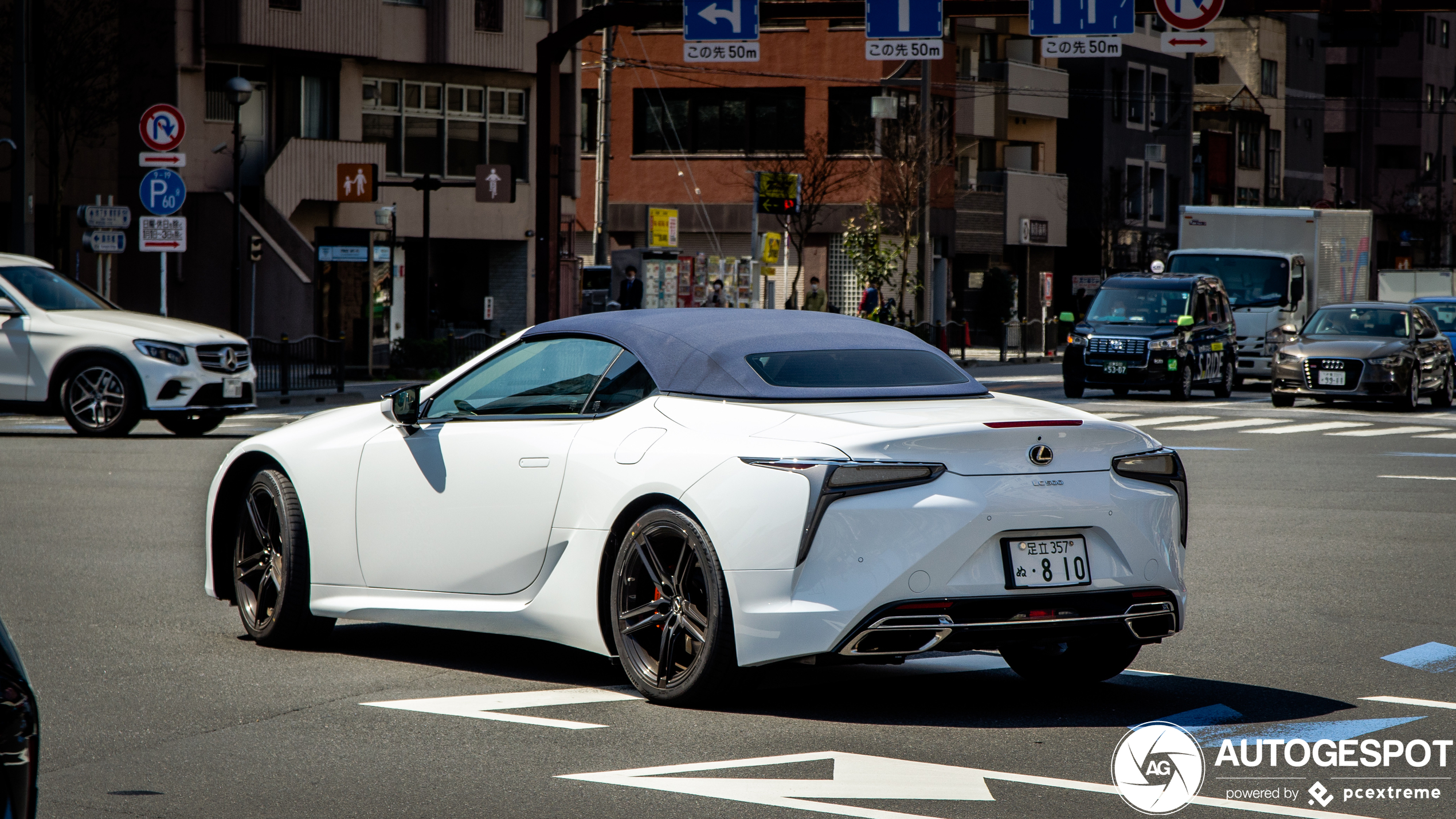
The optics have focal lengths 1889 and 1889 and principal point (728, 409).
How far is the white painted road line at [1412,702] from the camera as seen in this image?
6.83 m

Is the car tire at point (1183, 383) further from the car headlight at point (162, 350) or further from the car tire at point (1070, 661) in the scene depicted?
the car tire at point (1070, 661)

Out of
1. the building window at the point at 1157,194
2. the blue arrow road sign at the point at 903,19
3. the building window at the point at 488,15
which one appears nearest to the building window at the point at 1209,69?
the building window at the point at 1157,194

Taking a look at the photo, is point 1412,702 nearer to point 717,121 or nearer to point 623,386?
point 623,386

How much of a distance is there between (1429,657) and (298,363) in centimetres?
2282

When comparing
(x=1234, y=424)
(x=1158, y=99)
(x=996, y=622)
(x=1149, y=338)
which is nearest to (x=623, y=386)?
(x=996, y=622)

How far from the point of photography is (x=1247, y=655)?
7.93 meters

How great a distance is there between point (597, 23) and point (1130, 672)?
64.9ft

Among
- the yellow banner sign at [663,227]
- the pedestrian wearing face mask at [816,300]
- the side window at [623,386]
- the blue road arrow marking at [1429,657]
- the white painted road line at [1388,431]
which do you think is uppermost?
the yellow banner sign at [663,227]

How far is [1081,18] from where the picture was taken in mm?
28500

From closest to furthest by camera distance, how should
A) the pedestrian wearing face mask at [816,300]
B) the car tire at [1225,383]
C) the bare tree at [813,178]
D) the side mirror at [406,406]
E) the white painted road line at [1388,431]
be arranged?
the side mirror at [406,406] → the white painted road line at [1388,431] → the car tire at [1225,383] → the pedestrian wearing face mask at [816,300] → the bare tree at [813,178]

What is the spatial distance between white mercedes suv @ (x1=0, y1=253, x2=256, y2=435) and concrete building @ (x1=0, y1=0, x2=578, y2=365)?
15.1 m

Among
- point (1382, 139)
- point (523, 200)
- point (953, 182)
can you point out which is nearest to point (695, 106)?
point (953, 182)

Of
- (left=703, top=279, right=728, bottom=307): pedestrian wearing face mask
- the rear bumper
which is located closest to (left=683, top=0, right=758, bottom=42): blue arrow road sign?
(left=703, top=279, right=728, bottom=307): pedestrian wearing face mask

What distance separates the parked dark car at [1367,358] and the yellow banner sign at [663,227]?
19172mm
